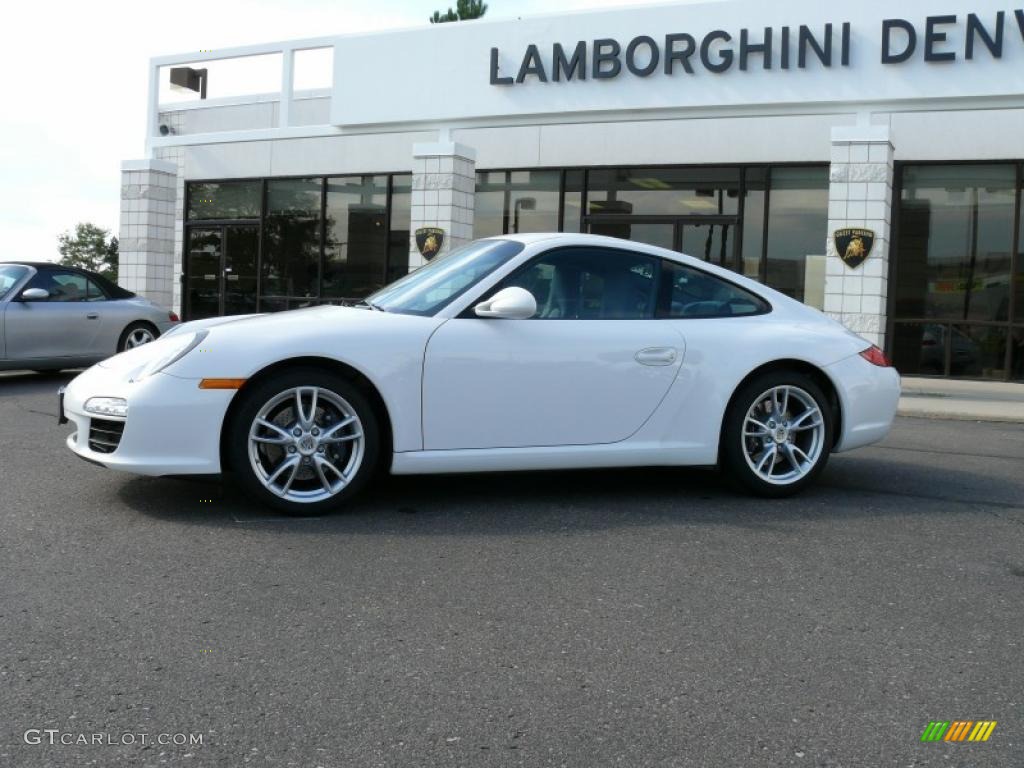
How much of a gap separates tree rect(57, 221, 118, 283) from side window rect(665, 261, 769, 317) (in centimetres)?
9010

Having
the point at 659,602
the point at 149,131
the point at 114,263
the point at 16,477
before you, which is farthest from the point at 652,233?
the point at 114,263

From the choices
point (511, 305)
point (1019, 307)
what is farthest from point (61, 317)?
point (1019, 307)

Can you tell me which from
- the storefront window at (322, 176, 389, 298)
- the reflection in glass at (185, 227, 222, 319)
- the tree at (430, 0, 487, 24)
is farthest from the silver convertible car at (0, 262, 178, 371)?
the tree at (430, 0, 487, 24)

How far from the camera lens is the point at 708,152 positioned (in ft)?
57.0

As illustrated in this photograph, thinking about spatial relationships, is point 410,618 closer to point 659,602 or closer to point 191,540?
point 659,602

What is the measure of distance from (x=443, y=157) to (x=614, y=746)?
15838mm

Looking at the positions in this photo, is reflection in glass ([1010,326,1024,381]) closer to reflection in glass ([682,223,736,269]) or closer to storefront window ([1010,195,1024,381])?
storefront window ([1010,195,1024,381])

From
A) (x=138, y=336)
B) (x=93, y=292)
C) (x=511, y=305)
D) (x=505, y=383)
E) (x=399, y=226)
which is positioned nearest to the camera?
(x=511, y=305)

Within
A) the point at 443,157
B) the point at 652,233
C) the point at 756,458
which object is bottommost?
→ the point at 756,458

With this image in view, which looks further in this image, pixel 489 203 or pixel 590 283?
pixel 489 203

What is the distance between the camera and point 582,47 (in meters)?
17.7

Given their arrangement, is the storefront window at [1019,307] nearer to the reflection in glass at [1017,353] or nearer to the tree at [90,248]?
the reflection in glass at [1017,353]

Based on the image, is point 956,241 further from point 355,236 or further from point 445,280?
point 445,280

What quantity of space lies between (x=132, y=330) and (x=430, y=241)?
6.45m
